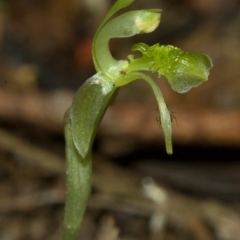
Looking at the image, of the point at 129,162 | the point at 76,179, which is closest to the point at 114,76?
the point at 76,179

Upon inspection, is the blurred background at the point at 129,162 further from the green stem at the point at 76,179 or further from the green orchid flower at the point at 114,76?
the green orchid flower at the point at 114,76

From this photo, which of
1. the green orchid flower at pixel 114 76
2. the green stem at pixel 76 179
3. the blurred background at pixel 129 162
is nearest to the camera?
the green orchid flower at pixel 114 76

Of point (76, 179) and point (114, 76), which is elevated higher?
point (114, 76)

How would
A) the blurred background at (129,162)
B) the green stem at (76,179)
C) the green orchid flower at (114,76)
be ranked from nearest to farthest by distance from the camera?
the green orchid flower at (114,76) < the green stem at (76,179) < the blurred background at (129,162)

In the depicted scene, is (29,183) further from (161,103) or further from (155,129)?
(161,103)

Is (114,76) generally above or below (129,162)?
above

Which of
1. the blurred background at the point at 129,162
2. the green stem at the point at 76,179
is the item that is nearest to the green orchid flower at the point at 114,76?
the green stem at the point at 76,179

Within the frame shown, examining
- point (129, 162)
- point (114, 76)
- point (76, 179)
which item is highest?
point (114, 76)

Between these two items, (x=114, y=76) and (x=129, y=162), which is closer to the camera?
(x=114, y=76)

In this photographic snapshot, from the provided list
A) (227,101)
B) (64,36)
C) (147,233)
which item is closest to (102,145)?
(147,233)

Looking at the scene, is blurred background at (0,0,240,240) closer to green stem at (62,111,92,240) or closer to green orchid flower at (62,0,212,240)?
green stem at (62,111,92,240)

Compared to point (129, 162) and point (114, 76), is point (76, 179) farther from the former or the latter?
point (129, 162)
